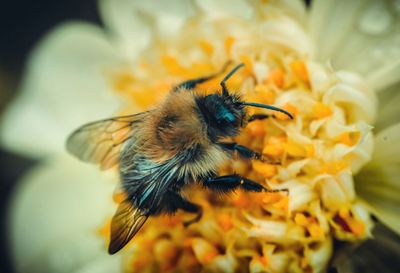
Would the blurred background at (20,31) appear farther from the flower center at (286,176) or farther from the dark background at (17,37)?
the flower center at (286,176)

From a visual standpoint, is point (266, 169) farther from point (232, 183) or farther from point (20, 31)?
point (20, 31)

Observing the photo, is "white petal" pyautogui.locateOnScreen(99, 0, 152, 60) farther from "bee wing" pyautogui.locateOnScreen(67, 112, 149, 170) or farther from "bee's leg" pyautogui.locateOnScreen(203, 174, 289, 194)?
"bee's leg" pyautogui.locateOnScreen(203, 174, 289, 194)

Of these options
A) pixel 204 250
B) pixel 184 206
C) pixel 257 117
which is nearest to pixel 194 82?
pixel 257 117

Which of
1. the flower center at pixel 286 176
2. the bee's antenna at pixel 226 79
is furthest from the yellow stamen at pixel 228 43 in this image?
the bee's antenna at pixel 226 79

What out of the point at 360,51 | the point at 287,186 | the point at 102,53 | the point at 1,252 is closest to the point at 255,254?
the point at 287,186

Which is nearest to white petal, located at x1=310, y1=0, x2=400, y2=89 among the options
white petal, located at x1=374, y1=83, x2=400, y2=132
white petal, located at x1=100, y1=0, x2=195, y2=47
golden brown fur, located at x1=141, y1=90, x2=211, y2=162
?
white petal, located at x1=374, y1=83, x2=400, y2=132

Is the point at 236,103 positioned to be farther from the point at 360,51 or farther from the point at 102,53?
the point at 102,53

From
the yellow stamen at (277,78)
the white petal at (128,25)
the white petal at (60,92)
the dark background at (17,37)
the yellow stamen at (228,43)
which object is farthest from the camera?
the dark background at (17,37)
